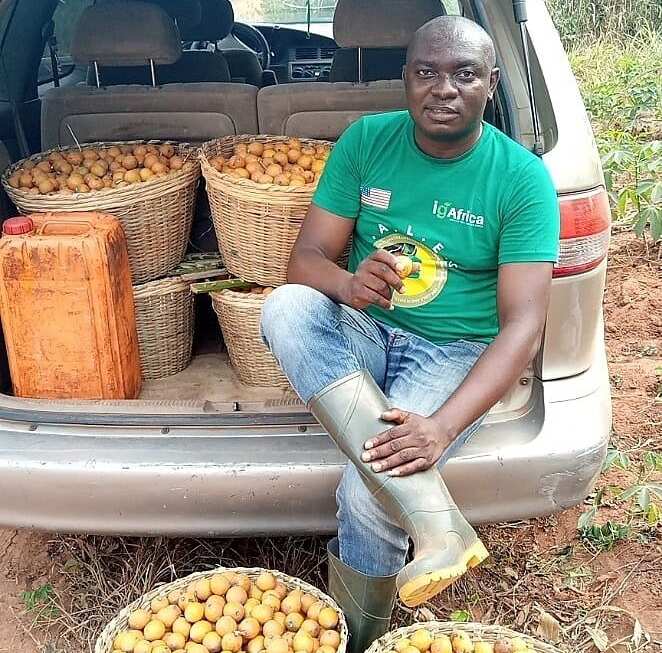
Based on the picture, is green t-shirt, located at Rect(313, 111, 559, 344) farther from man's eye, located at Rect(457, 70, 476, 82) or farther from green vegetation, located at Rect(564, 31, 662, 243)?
green vegetation, located at Rect(564, 31, 662, 243)

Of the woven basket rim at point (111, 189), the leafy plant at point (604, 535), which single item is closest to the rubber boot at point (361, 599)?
the leafy plant at point (604, 535)

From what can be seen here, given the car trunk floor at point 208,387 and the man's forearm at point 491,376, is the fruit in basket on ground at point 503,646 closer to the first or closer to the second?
the man's forearm at point 491,376

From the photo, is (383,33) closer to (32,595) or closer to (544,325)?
(544,325)

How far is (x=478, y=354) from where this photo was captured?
85.8 inches

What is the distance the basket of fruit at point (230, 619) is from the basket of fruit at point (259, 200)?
40.6 inches

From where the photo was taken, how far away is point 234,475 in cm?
204

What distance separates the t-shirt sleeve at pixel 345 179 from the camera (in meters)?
2.23

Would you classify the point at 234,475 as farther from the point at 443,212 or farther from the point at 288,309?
the point at 443,212

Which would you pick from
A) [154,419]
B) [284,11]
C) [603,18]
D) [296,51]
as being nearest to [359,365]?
[154,419]

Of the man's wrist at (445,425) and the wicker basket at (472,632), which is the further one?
the wicker basket at (472,632)

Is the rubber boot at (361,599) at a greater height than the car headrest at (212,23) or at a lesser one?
lesser

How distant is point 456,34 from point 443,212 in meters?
0.41

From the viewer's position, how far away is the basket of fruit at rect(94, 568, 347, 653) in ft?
6.64

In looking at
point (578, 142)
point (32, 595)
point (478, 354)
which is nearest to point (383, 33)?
point (578, 142)
